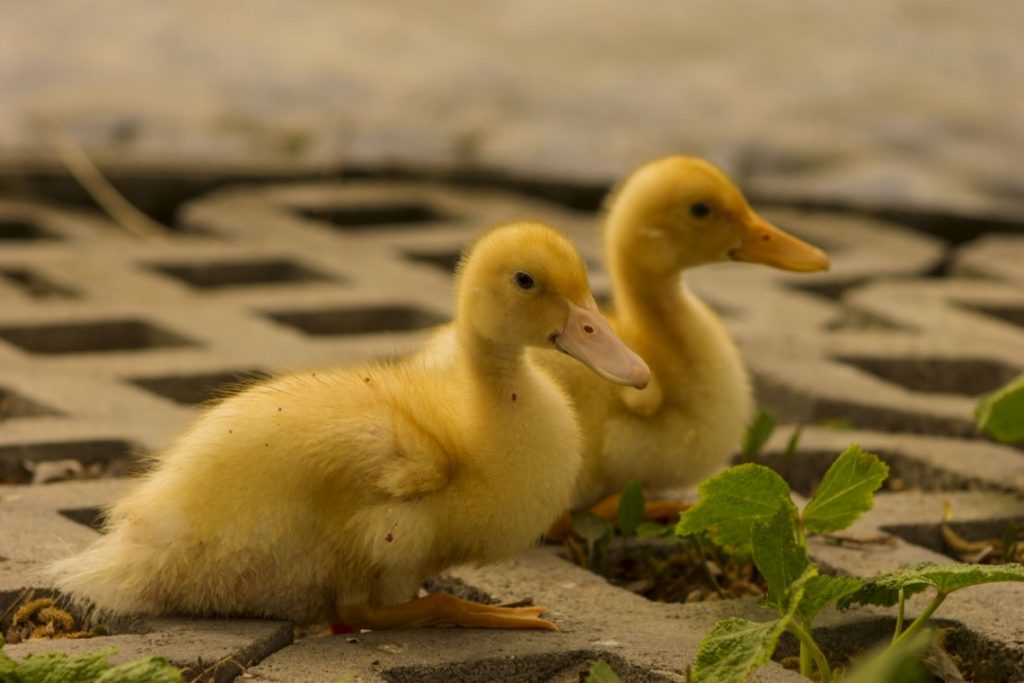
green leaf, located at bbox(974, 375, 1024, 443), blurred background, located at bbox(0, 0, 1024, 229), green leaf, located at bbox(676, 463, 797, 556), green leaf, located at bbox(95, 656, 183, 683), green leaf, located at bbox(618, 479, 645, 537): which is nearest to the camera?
green leaf, located at bbox(95, 656, 183, 683)

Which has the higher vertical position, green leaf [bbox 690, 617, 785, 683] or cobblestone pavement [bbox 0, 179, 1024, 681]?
green leaf [bbox 690, 617, 785, 683]

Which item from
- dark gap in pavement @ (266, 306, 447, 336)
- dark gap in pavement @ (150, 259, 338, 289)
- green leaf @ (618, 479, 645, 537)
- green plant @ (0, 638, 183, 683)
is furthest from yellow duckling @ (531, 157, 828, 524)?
dark gap in pavement @ (150, 259, 338, 289)

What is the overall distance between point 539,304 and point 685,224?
3.39 ft

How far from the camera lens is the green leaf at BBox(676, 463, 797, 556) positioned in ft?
11.8

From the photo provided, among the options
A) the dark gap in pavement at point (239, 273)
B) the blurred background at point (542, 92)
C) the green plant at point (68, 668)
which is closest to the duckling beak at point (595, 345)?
the green plant at point (68, 668)

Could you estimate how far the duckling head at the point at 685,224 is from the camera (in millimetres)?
4652

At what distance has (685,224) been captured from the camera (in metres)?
4.66

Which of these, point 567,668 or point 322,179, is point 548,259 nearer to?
point 567,668

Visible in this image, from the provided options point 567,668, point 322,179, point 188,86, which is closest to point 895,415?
point 567,668

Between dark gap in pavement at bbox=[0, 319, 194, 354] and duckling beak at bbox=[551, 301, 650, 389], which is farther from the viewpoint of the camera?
dark gap in pavement at bbox=[0, 319, 194, 354]

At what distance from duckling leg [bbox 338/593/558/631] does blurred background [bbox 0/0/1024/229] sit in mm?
4869

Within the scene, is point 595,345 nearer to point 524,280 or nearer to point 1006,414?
point 524,280

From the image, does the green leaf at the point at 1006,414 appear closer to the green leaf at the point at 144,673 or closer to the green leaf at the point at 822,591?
the green leaf at the point at 822,591

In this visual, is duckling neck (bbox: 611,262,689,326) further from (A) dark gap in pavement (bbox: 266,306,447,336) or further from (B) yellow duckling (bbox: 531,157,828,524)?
(A) dark gap in pavement (bbox: 266,306,447,336)
